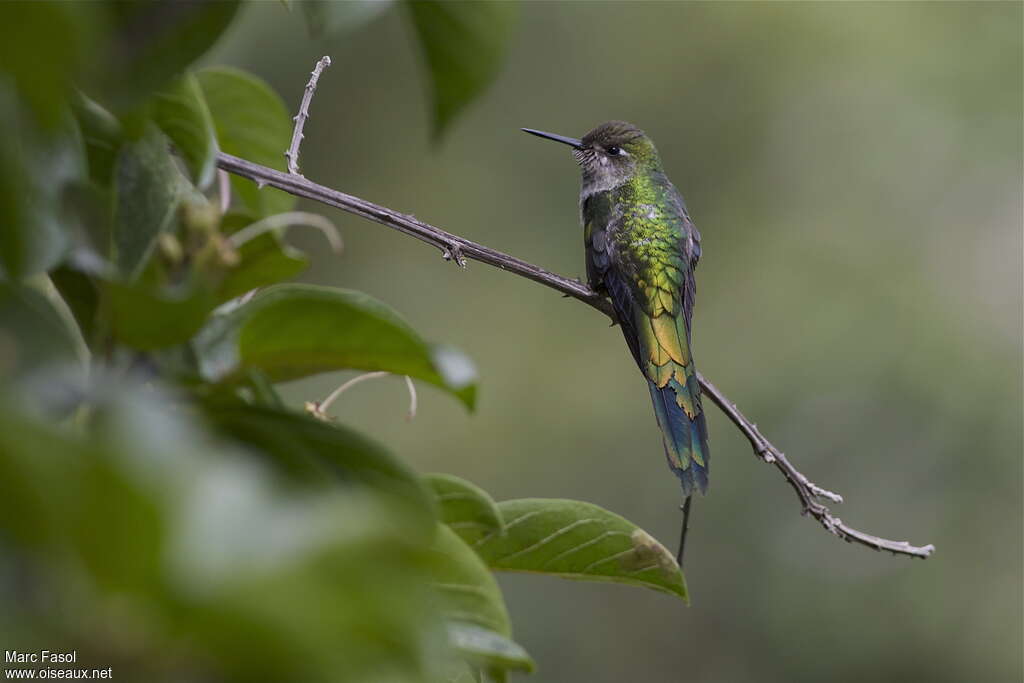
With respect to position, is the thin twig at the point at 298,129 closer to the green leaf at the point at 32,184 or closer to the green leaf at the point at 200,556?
the green leaf at the point at 32,184

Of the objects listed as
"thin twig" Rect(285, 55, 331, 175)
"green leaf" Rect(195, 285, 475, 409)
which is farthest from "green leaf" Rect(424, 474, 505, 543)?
"thin twig" Rect(285, 55, 331, 175)

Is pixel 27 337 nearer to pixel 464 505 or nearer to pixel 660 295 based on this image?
pixel 464 505

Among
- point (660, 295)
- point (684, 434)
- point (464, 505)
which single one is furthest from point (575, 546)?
point (660, 295)

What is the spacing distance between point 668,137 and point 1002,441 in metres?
4.57

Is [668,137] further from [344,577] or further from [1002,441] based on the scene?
[344,577]

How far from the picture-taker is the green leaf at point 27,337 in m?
0.71

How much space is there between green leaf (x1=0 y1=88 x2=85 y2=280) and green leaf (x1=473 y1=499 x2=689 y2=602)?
0.60 meters

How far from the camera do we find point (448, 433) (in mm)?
8930

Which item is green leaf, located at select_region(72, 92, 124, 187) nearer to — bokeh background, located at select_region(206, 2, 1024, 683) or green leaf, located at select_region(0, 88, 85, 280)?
green leaf, located at select_region(0, 88, 85, 280)

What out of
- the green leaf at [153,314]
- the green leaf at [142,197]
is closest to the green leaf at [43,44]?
the green leaf at [153,314]

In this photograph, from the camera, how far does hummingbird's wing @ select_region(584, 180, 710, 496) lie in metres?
2.97

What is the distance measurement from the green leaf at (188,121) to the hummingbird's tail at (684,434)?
192 cm

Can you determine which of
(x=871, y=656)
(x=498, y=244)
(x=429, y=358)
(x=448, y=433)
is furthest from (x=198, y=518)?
(x=498, y=244)

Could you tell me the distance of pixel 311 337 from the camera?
0.86 m
